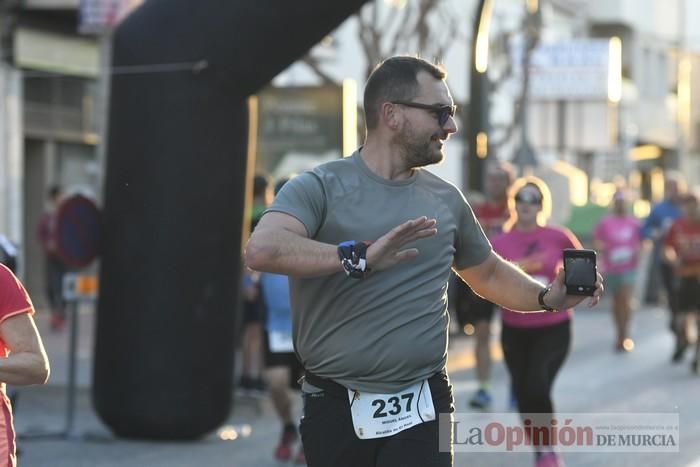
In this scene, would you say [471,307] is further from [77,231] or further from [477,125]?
[477,125]

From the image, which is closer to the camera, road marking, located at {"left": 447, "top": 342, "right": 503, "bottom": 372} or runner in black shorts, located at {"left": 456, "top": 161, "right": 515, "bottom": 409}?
runner in black shorts, located at {"left": 456, "top": 161, "right": 515, "bottom": 409}

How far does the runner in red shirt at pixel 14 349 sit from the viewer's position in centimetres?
486

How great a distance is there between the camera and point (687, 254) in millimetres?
16500

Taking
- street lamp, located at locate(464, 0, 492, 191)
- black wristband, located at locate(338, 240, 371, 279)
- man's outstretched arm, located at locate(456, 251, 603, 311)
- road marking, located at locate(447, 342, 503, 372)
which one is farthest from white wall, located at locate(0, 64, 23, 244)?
black wristband, located at locate(338, 240, 371, 279)

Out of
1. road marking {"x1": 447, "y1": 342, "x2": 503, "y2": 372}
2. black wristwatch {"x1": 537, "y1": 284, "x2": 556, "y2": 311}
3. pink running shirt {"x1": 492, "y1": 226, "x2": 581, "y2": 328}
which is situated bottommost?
road marking {"x1": 447, "y1": 342, "x2": 503, "y2": 372}

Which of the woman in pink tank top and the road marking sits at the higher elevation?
the woman in pink tank top

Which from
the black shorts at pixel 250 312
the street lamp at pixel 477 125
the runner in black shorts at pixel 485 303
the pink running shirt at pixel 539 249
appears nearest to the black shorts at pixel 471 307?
the runner in black shorts at pixel 485 303

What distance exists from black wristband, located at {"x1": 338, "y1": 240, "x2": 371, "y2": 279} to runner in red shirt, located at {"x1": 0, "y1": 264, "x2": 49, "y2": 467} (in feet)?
3.20

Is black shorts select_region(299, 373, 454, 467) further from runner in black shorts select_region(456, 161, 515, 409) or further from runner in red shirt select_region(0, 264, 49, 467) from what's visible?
runner in black shorts select_region(456, 161, 515, 409)

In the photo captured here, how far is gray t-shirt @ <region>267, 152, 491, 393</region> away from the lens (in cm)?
493

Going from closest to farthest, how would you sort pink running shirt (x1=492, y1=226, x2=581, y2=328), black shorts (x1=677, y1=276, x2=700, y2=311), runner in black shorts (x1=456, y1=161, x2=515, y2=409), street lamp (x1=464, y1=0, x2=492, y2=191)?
pink running shirt (x1=492, y1=226, x2=581, y2=328) < runner in black shorts (x1=456, y1=161, x2=515, y2=409) < black shorts (x1=677, y1=276, x2=700, y2=311) < street lamp (x1=464, y1=0, x2=492, y2=191)

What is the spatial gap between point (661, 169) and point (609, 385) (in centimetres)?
4472

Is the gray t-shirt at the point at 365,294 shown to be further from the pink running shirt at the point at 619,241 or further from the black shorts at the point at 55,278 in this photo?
the black shorts at the point at 55,278

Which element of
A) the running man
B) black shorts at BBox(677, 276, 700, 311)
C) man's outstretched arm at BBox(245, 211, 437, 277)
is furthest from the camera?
the running man
